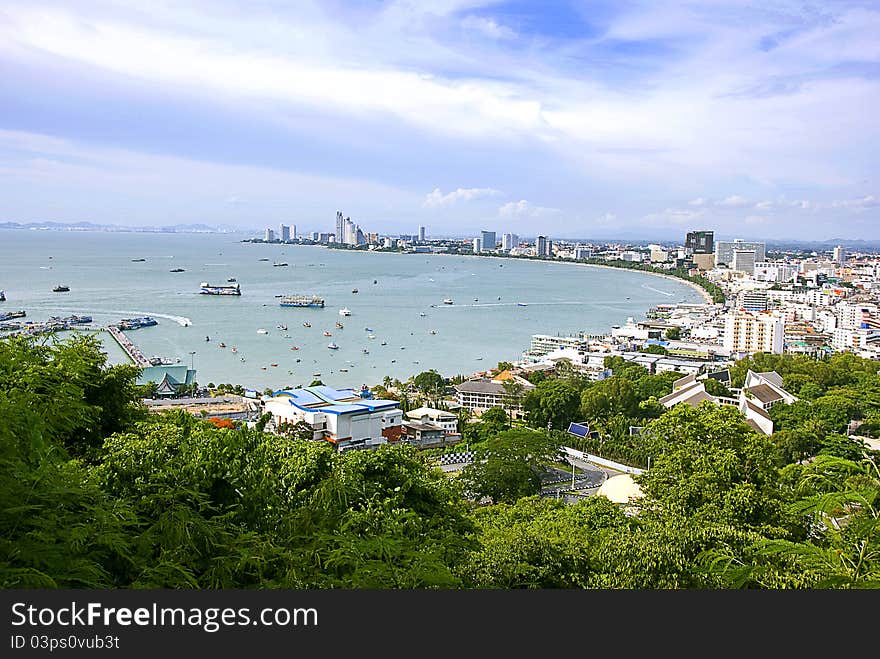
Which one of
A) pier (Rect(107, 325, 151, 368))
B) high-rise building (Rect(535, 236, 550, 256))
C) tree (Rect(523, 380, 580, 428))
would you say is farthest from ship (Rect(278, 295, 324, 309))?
high-rise building (Rect(535, 236, 550, 256))

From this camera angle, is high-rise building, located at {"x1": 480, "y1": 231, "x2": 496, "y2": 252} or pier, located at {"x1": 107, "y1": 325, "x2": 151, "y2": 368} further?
high-rise building, located at {"x1": 480, "y1": 231, "x2": 496, "y2": 252}

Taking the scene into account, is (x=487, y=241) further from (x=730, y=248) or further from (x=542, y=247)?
(x=730, y=248)

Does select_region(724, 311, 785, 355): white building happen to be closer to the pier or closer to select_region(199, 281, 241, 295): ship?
the pier

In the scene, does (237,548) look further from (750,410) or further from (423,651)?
(750,410)

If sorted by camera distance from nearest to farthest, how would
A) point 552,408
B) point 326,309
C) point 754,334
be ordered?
point 552,408 < point 754,334 < point 326,309

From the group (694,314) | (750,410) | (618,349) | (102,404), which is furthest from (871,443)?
(694,314)

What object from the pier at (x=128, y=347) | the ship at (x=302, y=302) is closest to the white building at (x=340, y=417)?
the pier at (x=128, y=347)

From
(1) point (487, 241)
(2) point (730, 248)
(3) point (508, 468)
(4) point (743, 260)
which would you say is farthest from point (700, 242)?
(3) point (508, 468)
